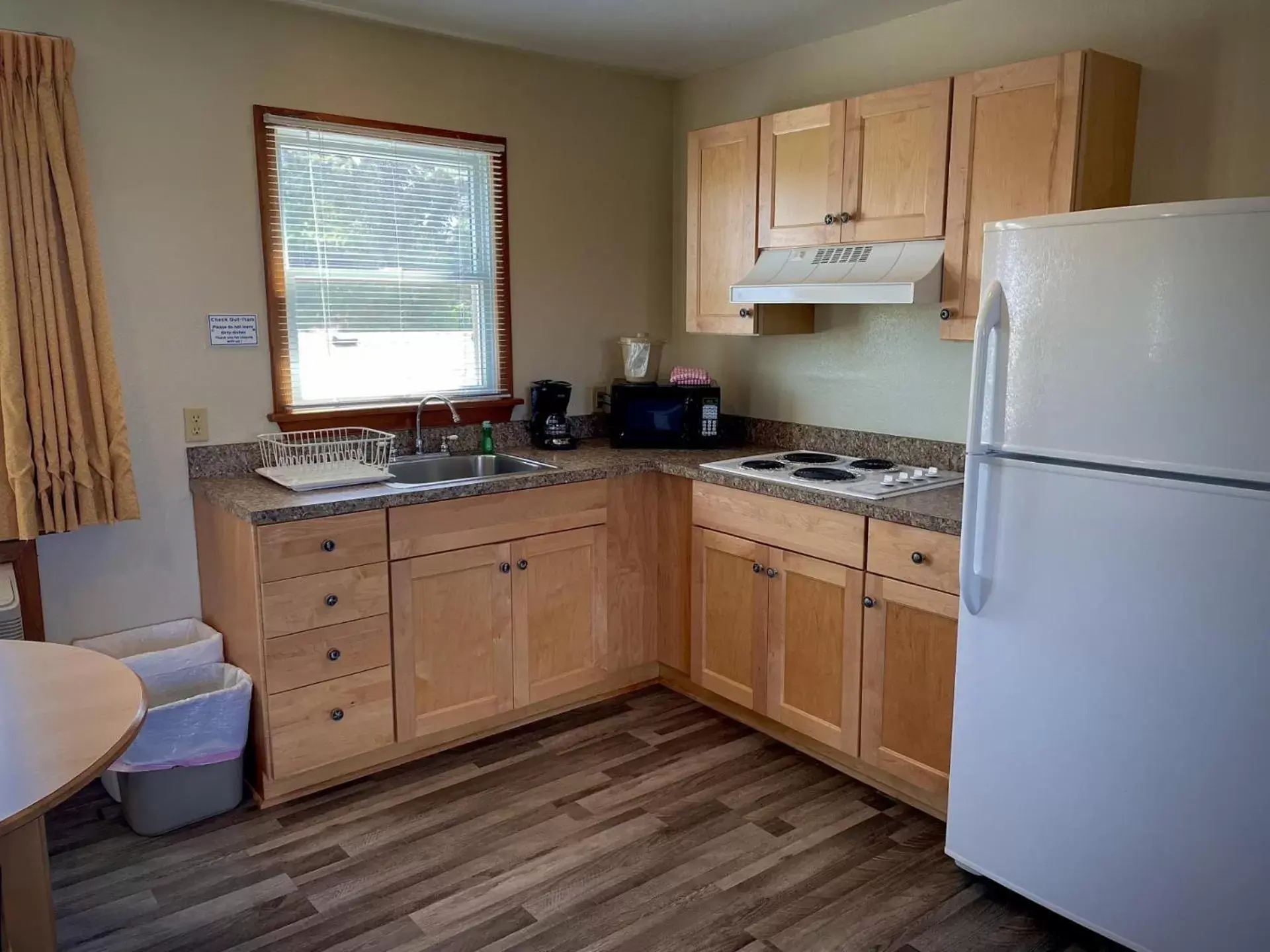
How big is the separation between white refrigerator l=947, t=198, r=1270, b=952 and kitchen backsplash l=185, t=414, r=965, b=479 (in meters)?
0.89

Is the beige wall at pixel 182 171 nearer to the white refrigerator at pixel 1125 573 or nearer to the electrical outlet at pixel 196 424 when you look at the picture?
the electrical outlet at pixel 196 424

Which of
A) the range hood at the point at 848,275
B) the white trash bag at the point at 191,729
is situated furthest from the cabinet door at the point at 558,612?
the range hood at the point at 848,275

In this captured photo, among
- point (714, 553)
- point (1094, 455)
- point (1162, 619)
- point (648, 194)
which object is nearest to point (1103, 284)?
point (1094, 455)

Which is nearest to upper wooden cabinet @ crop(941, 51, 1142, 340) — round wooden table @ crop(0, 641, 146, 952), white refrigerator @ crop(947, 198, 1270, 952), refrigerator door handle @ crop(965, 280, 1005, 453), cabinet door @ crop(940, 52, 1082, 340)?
cabinet door @ crop(940, 52, 1082, 340)

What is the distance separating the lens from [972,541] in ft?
7.23

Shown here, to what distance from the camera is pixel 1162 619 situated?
Answer: 1.92 metres

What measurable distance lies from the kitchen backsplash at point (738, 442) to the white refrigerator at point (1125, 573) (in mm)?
887

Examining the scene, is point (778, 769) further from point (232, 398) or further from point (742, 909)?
point (232, 398)

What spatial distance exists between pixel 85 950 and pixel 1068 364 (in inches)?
98.6

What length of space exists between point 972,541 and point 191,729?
81.8 inches

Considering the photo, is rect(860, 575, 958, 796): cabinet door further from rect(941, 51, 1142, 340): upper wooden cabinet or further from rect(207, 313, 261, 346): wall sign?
rect(207, 313, 261, 346): wall sign

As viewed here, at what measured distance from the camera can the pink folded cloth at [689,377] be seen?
12.1ft

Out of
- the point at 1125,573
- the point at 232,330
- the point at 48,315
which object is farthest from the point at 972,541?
the point at 48,315

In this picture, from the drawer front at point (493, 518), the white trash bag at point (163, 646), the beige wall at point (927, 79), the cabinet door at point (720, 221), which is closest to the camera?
the beige wall at point (927, 79)
